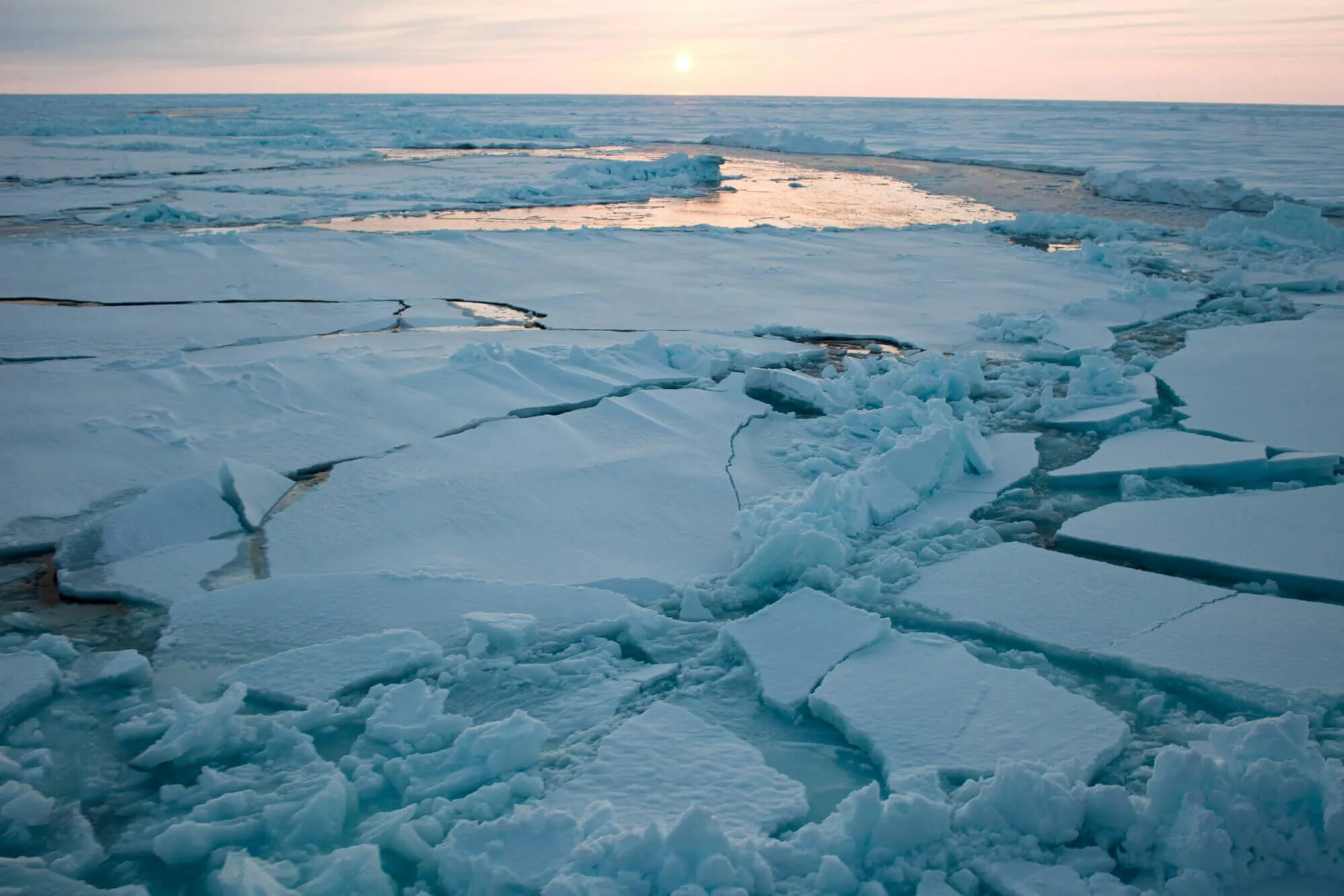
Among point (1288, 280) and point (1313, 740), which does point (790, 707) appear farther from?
point (1288, 280)

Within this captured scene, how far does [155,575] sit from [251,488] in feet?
1.59

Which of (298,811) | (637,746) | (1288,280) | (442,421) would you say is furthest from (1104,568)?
(1288,280)

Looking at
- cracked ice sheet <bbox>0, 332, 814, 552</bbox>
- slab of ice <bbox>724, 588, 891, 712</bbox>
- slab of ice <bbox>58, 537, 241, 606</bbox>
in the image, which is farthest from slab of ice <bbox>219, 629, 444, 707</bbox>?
cracked ice sheet <bbox>0, 332, 814, 552</bbox>

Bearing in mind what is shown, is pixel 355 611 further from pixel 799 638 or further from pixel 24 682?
pixel 799 638

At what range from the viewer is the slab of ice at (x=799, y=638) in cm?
221

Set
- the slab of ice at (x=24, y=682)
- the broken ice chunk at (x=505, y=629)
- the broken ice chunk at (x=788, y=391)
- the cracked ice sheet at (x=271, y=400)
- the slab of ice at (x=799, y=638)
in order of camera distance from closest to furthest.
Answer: the slab of ice at (x=24, y=682) < the slab of ice at (x=799, y=638) < the broken ice chunk at (x=505, y=629) < the cracked ice sheet at (x=271, y=400) < the broken ice chunk at (x=788, y=391)

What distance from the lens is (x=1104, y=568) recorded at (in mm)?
2766

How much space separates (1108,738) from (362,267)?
664 centimetres

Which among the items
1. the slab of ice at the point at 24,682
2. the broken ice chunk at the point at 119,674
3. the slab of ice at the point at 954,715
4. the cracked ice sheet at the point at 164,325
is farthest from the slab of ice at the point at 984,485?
the cracked ice sheet at the point at 164,325

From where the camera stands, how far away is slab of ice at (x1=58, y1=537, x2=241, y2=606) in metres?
2.61

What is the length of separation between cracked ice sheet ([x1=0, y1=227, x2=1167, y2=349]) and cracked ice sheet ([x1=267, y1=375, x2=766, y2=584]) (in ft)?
6.79

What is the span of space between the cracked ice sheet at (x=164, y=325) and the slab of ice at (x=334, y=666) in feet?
10.5

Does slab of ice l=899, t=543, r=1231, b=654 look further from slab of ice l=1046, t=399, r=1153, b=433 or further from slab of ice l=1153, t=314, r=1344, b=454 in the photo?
slab of ice l=1153, t=314, r=1344, b=454

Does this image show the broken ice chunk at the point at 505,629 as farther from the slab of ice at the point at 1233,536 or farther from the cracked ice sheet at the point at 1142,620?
the slab of ice at the point at 1233,536
